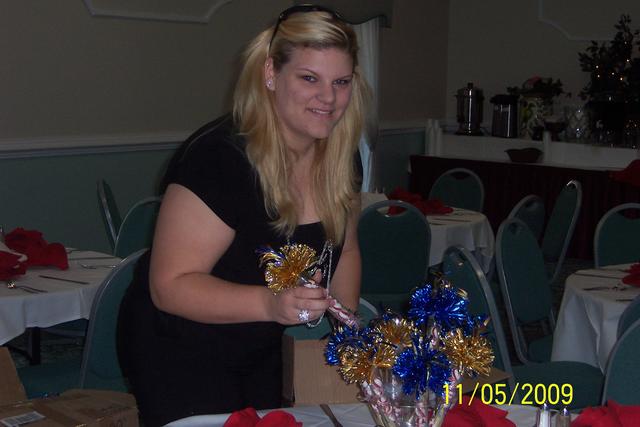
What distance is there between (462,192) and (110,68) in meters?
2.32

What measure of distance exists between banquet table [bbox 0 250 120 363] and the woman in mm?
1200

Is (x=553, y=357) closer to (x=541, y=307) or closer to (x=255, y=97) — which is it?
(x=541, y=307)

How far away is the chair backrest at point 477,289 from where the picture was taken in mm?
2551

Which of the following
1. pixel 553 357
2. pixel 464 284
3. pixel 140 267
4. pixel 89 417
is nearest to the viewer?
pixel 89 417

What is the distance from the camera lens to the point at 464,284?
2.63 metres

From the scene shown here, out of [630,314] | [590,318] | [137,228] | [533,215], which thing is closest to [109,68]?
[137,228]

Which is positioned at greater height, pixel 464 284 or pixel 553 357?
pixel 464 284

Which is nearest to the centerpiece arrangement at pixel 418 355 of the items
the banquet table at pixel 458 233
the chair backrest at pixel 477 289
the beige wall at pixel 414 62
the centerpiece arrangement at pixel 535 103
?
the chair backrest at pixel 477 289

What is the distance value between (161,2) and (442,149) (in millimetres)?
3708

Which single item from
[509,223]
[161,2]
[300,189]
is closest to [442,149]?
[161,2]

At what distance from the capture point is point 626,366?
222 cm

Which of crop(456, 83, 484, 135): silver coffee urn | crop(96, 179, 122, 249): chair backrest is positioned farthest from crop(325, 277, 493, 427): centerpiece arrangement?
crop(456, 83, 484, 135): silver coffee urn

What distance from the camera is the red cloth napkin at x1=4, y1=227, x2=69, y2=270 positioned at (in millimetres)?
3398

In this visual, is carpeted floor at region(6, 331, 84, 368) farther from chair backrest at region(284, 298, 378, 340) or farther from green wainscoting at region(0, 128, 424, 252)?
chair backrest at region(284, 298, 378, 340)
